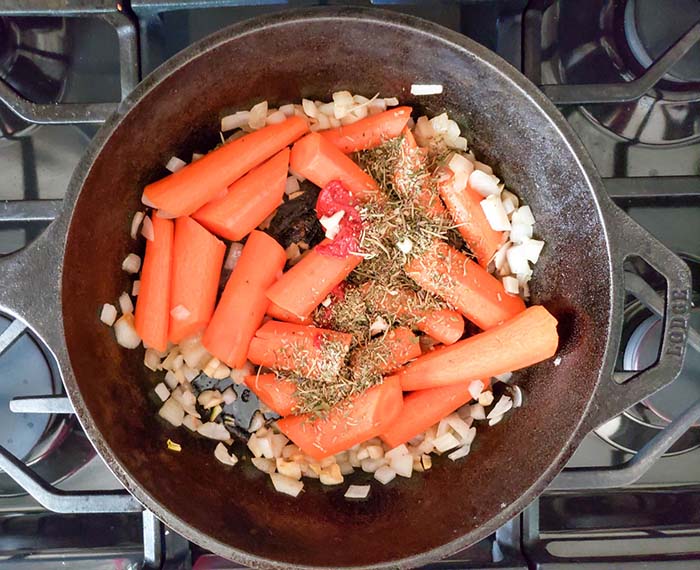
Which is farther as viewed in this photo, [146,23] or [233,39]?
[146,23]

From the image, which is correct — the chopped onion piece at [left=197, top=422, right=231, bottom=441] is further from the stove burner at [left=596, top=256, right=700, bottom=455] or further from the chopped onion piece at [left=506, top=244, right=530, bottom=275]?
the stove burner at [left=596, top=256, right=700, bottom=455]

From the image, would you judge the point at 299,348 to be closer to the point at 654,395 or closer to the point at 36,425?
the point at 36,425

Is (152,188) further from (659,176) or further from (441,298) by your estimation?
(659,176)

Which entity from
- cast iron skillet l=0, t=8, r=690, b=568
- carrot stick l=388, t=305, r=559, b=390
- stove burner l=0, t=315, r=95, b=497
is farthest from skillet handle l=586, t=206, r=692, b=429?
stove burner l=0, t=315, r=95, b=497

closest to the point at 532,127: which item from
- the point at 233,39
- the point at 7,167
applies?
the point at 233,39

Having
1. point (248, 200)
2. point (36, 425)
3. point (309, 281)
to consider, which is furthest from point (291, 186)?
point (36, 425)
